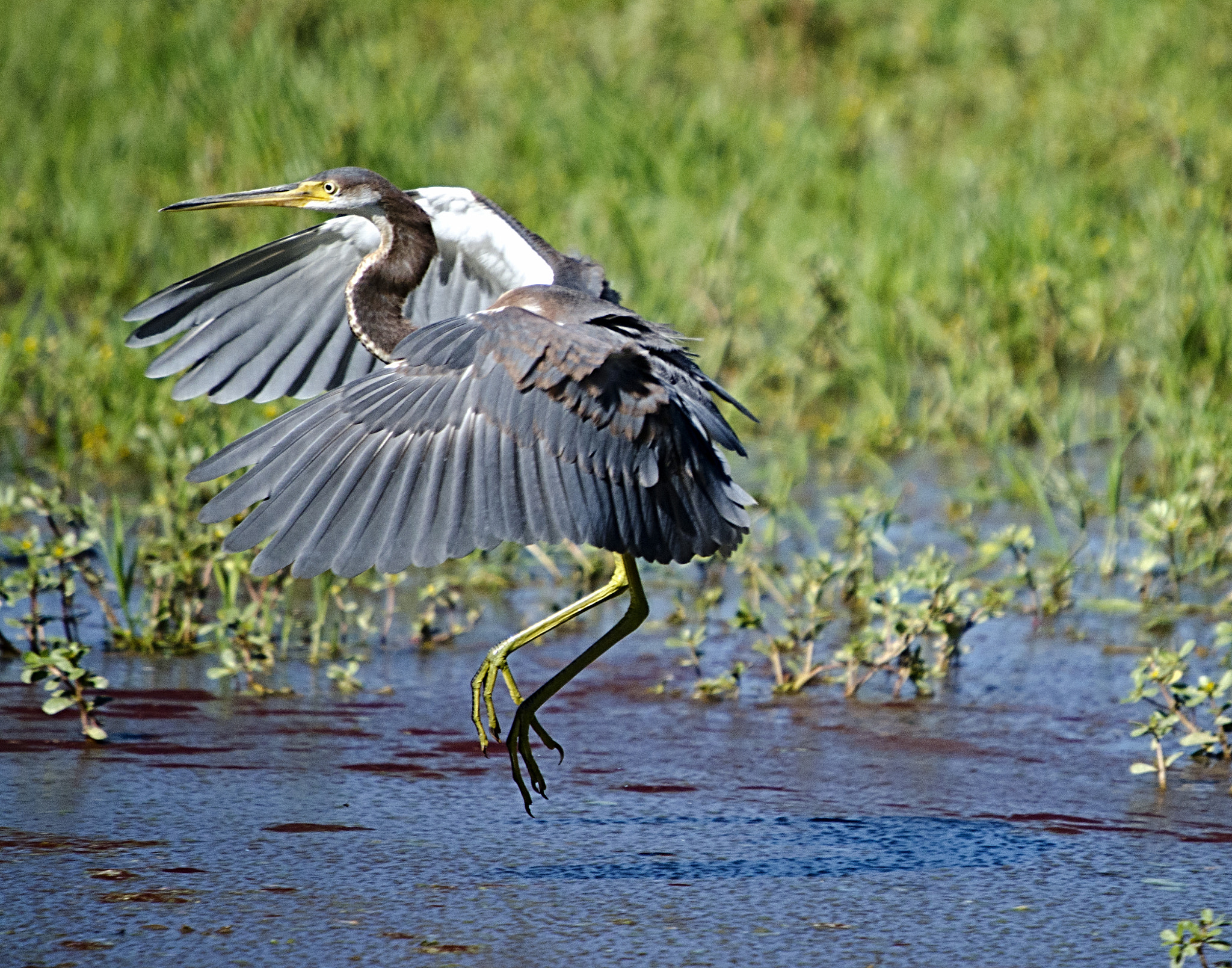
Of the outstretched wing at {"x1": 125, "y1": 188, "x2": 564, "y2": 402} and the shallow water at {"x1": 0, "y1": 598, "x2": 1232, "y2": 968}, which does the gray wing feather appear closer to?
the outstretched wing at {"x1": 125, "y1": 188, "x2": 564, "y2": 402}

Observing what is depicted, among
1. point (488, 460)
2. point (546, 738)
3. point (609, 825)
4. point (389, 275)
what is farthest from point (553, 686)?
point (389, 275)

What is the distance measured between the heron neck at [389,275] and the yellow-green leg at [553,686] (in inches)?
30.5

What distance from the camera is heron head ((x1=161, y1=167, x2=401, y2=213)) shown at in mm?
4277

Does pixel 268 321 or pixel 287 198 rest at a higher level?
pixel 287 198

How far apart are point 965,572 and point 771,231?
3054mm

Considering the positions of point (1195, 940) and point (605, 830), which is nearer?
point (1195, 940)

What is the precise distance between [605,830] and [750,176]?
18.1 ft

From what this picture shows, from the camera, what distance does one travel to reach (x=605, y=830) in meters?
3.40

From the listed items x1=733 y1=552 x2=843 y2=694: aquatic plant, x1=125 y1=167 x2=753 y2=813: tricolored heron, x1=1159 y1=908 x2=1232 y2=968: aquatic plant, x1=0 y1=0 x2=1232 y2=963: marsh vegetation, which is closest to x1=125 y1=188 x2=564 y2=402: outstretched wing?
x1=125 y1=167 x2=753 y2=813: tricolored heron

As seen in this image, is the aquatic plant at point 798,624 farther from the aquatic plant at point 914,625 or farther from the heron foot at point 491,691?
the heron foot at point 491,691

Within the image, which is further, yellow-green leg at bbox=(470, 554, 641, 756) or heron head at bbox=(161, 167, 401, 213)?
heron head at bbox=(161, 167, 401, 213)

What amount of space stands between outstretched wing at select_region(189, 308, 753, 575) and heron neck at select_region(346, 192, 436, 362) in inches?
25.7

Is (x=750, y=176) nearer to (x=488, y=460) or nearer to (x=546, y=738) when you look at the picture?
(x=546, y=738)

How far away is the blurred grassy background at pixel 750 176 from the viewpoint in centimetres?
643
